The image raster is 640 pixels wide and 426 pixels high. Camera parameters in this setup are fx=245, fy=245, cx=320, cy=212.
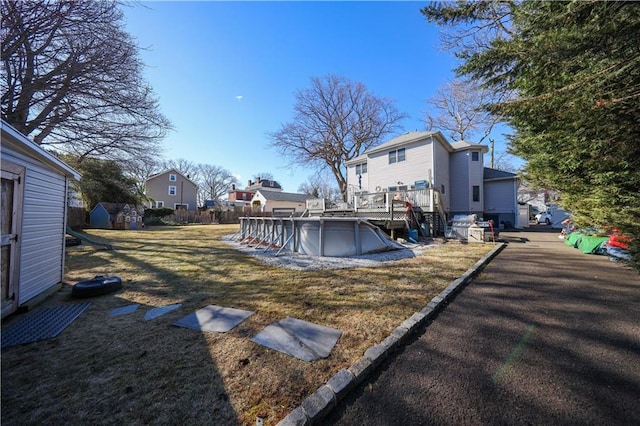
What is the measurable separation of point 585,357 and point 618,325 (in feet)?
4.22

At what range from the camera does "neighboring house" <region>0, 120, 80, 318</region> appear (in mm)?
3332

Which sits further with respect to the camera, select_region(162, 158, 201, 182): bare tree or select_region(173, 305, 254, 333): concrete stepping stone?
select_region(162, 158, 201, 182): bare tree

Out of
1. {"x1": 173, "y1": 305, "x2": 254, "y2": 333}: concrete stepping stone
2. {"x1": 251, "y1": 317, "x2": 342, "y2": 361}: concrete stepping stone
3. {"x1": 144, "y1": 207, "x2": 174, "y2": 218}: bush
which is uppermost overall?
{"x1": 144, "y1": 207, "x2": 174, "y2": 218}: bush

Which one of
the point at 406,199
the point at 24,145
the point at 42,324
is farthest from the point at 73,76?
the point at 406,199

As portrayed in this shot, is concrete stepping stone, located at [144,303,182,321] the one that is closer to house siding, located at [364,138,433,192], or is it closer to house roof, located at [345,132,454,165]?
house siding, located at [364,138,433,192]

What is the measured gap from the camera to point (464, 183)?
63.9ft

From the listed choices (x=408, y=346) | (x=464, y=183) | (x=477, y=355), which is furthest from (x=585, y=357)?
(x=464, y=183)

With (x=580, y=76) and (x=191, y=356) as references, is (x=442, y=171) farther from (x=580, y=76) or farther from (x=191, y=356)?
(x=191, y=356)

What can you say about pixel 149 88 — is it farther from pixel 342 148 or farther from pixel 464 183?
pixel 464 183

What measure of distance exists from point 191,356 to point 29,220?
3880 millimetres

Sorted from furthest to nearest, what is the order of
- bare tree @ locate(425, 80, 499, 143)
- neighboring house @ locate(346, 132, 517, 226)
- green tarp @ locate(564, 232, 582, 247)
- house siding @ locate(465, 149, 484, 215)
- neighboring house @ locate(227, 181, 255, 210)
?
neighboring house @ locate(227, 181, 255, 210) < bare tree @ locate(425, 80, 499, 143) < house siding @ locate(465, 149, 484, 215) < neighboring house @ locate(346, 132, 517, 226) < green tarp @ locate(564, 232, 582, 247)

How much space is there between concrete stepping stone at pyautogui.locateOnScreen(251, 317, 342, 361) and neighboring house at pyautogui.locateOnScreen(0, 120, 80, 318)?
3658 mm

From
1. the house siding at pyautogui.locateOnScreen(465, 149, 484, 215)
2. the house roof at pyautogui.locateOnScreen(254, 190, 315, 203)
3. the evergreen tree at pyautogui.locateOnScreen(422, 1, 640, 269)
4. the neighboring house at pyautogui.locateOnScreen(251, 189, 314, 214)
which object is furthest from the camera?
the house roof at pyautogui.locateOnScreen(254, 190, 315, 203)

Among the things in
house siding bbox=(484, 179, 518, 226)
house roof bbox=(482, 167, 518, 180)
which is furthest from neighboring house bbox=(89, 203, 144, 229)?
house roof bbox=(482, 167, 518, 180)
